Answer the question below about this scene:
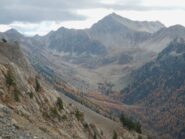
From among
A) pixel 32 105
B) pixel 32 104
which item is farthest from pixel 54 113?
pixel 32 105

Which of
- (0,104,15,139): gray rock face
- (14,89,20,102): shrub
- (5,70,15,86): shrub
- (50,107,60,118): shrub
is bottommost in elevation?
(50,107,60,118): shrub

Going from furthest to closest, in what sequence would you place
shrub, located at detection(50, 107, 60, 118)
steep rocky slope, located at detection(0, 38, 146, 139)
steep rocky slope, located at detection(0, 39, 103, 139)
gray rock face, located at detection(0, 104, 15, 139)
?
shrub, located at detection(50, 107, 60, 118) < steep rocky slope, located at detection(0, 39, 103, 139) < steep rocky slope, located at detection(0, 38, 146, 139) < gray rock face, located at detection(0, 104, 15, 139)

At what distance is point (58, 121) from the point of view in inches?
4668

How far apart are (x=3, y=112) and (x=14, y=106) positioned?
28461 mm

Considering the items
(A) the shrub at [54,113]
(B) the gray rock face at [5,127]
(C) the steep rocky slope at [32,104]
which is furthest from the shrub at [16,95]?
(B) the gray rock face at [5,127]

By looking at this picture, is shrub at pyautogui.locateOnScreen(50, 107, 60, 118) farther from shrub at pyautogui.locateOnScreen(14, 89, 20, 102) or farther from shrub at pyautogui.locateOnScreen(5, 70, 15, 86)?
shrub at pyautogui.locateOnScreen(14, 89, 20, 102)

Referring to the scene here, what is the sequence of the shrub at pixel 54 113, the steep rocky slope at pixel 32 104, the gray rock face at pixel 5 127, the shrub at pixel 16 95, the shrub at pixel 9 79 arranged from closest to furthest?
the gray rock face at pixel 5 127, the steep rocky slope at pixel 32 104, the shrub at pixel 16 95, the shrub at pixel 9 79, the shrub at pixel 54 113

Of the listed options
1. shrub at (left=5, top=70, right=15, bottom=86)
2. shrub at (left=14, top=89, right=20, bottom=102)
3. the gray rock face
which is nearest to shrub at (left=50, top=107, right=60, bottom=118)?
shrub at (left=5, top=70, right=15, bottom=86)

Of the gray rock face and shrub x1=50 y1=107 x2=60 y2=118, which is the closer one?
the gray rock face

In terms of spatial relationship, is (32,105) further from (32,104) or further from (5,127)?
(5,127)

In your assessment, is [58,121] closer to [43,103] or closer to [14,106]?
[43,103]

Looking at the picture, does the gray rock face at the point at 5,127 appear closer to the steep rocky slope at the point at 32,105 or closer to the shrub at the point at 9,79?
the steep rocky slope at the point at 32,105

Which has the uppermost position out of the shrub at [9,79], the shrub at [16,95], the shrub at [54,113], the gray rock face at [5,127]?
the gray rock face at [5,127]

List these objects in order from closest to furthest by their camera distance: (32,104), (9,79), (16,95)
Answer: (16,95), (9,79), (32,104)
